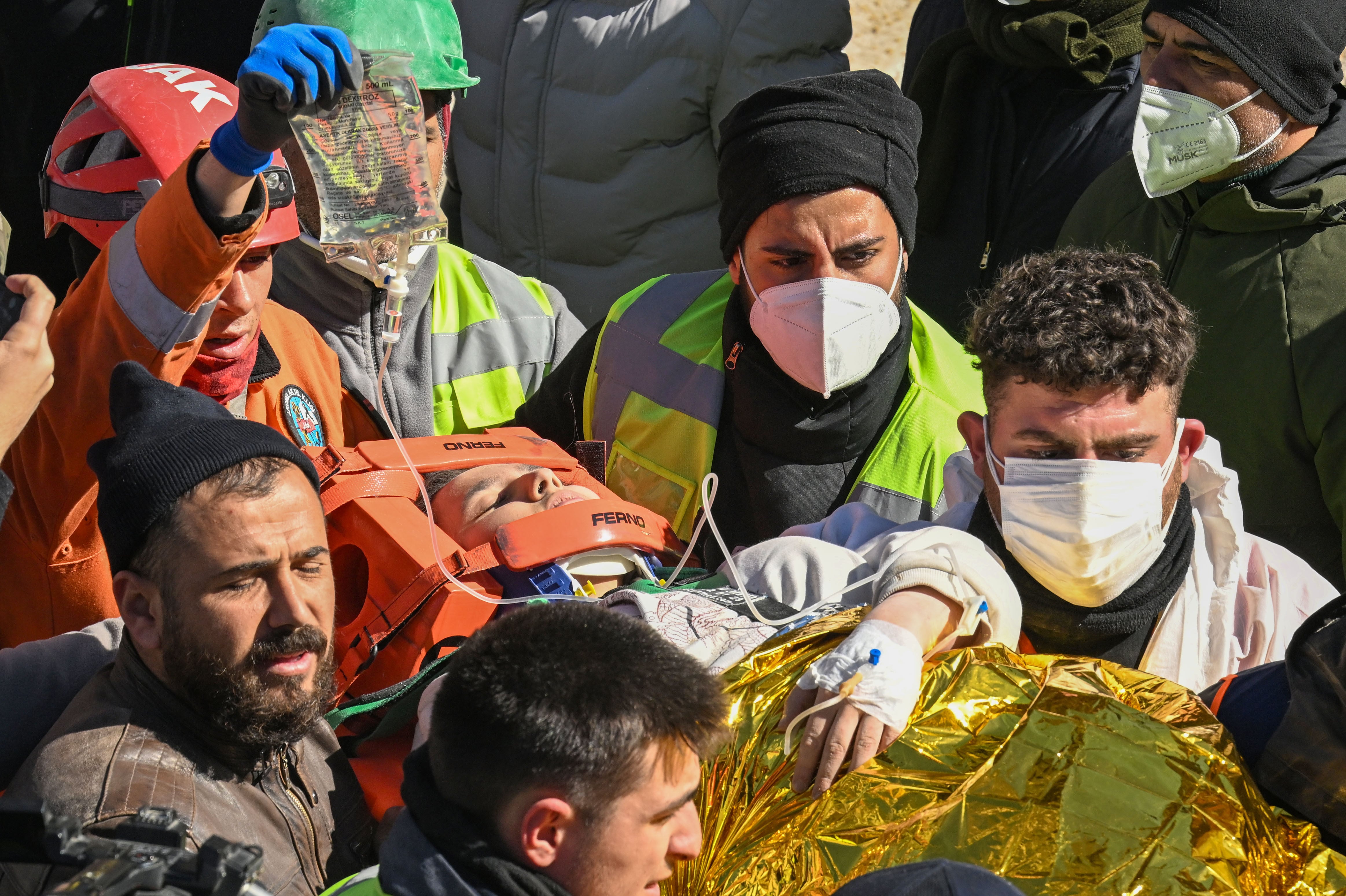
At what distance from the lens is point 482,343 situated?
3561mm

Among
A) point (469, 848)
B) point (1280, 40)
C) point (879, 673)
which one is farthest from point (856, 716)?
point (1280, 40)

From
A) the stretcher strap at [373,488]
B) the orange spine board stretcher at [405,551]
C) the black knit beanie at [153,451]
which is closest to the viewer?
the black knit beanie at [153,451]

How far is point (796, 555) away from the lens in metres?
2.43

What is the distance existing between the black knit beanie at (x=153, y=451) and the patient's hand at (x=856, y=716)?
3.25 feet

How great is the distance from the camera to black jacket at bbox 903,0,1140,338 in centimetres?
383

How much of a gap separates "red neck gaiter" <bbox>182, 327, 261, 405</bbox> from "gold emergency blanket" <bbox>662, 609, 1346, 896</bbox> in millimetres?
1343

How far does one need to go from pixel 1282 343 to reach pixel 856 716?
6.00 feet

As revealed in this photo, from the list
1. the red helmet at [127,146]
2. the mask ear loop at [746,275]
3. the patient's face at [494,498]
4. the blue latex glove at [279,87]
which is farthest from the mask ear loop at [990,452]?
the red helmet at [127,146]

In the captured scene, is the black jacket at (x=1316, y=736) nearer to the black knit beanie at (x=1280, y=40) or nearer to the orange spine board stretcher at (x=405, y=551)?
the orange spine board stretcher at (x=405, y=551)

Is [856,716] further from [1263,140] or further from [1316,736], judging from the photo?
[1263,140]

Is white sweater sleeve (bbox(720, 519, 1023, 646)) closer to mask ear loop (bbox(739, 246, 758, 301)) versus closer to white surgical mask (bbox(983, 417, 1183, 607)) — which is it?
white surgical mask (bbox(983, 417, 1183, 607))

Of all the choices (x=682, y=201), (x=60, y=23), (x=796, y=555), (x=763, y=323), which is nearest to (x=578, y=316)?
(x=682, y=201)

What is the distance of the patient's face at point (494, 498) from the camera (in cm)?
281

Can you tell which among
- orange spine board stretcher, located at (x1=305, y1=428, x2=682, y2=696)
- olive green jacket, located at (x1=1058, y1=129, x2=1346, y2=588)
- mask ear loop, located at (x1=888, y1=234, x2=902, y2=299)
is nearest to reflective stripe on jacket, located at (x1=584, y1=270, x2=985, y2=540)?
mask ear loop, located at (x1=888, y1=234, x2=902, y2=299)
